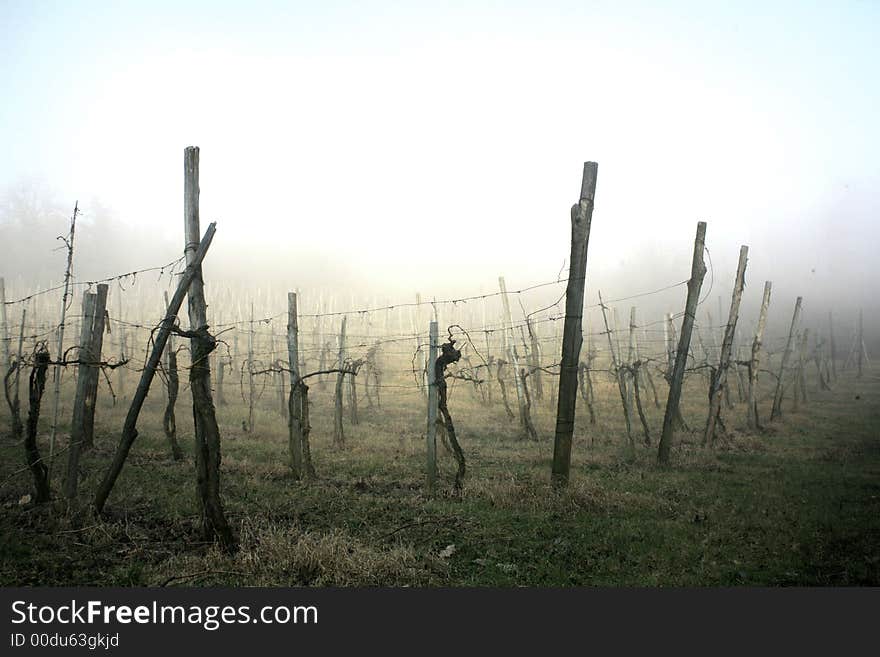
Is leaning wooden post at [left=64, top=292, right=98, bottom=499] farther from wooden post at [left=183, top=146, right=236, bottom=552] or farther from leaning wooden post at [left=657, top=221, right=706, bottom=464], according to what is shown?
leaning wooden post at [left=657, top=221, right=706, bottom=464]

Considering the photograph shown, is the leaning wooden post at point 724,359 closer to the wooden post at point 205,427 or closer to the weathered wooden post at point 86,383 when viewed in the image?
the wooden post at point 205,427

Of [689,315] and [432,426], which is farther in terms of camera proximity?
[689,315]

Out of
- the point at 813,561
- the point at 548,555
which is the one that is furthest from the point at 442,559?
the point at 813,561

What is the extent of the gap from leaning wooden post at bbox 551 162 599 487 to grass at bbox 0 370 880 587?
0.60 meters

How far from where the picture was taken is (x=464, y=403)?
27.7m

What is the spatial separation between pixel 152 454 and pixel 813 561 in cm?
1242

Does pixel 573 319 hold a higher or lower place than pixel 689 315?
lower

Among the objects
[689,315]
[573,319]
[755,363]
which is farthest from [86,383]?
[755,363]

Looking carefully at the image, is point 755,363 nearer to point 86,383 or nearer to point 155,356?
point 155,356

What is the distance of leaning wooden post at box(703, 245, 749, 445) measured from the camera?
14.6 meters

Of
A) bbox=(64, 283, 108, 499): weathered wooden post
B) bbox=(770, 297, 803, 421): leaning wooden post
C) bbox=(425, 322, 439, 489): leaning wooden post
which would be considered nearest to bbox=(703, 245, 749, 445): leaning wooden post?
bbox=(770, 297, 803, 421): leaning wooden post

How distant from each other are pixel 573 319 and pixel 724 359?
7.98m

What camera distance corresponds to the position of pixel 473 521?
297 inches

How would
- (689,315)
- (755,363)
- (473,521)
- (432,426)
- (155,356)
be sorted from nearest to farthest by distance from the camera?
1. (155,356)
2. (473,521)
3. (432,426)
4. (689,315)
5. (755,363)
